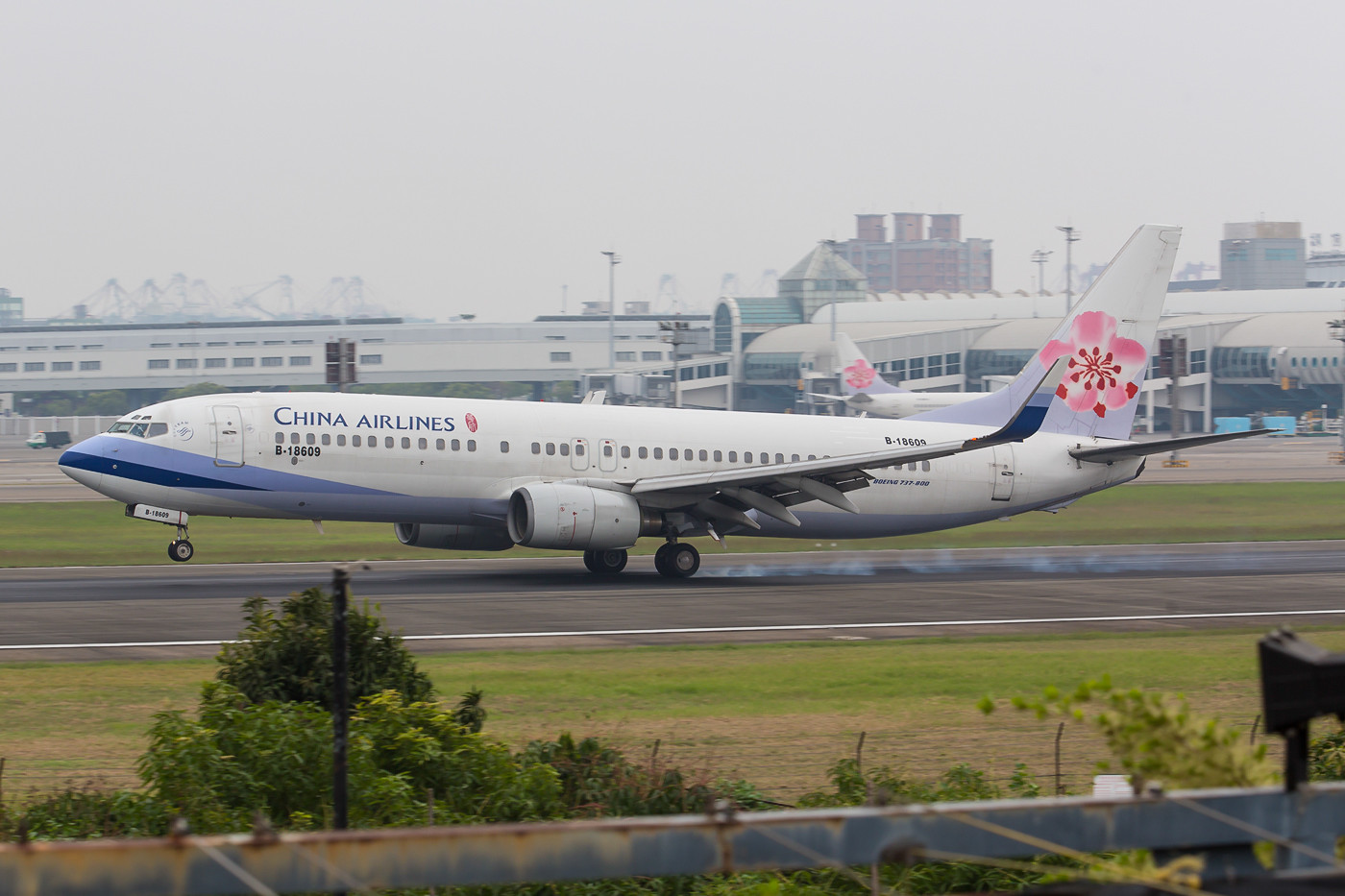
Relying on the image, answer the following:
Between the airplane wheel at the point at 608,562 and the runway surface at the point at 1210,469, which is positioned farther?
the runway surface at the point at 1210,469

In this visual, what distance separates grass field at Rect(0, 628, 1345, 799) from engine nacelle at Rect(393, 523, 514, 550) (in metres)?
12.6

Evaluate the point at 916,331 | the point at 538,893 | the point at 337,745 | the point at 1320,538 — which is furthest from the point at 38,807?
the point at 916,331

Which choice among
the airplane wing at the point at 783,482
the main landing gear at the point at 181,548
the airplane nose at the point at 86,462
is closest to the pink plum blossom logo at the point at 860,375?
the airplane wing at the point at 783,482

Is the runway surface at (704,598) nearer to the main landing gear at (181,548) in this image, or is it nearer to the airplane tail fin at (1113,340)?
the main landing gear at (181,548)

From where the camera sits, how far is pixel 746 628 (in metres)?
25.2

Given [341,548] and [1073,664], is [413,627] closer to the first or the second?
[1073,664]

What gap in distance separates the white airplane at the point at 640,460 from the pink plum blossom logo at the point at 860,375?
6279cm

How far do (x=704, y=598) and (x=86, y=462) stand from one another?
47.3 feet

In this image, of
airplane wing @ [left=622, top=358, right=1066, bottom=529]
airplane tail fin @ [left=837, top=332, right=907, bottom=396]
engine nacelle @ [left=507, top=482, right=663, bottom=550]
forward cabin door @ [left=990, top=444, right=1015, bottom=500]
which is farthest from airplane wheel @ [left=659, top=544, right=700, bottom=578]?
airplane tail fin @ [left=837, top=332, right=907, bottom=396]

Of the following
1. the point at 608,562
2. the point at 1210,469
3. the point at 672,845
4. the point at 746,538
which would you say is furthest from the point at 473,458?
the point at 1210,469

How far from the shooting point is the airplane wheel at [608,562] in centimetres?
3422

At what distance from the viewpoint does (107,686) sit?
18.5 meters

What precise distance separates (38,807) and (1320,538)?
4136cm

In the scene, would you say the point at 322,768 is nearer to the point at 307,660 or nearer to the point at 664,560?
the point at 307,660
